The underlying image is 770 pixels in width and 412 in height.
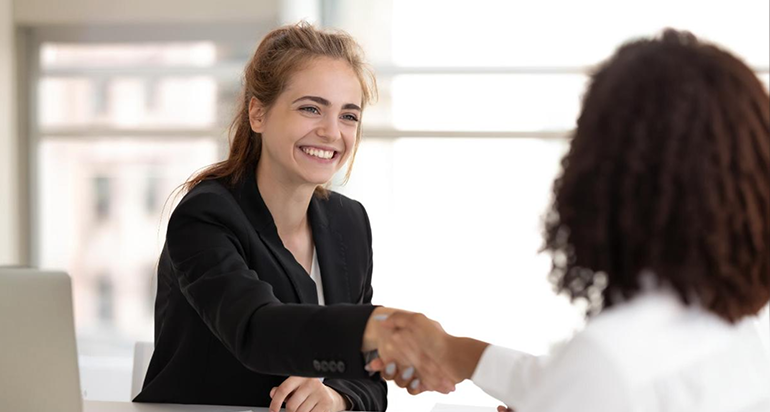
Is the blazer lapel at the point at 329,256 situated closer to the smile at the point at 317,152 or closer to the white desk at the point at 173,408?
the smile at the point at 317,152

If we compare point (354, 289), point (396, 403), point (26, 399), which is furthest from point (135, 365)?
point (396, 403)

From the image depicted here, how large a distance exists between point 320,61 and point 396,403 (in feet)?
13.2

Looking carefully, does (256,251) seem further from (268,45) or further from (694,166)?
(694,166)

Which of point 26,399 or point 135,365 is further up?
point 26,399

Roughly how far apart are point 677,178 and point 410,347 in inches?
31.8

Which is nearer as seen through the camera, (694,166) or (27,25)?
(694,166)

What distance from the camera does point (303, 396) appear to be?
2.13m

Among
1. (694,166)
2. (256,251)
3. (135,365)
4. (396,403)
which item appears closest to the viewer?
(694,166)

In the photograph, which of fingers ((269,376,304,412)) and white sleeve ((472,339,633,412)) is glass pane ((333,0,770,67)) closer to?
fingers ((269,376,304,412))

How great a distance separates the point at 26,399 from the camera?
1.81 m

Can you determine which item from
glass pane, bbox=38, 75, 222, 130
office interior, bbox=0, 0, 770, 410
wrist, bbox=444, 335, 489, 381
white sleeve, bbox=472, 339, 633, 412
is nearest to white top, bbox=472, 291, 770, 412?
white sleeve, bbox=472, 339, 633, 412

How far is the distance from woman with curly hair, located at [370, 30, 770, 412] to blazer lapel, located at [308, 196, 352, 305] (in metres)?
1.28

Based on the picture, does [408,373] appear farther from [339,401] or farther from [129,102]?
[129,102]

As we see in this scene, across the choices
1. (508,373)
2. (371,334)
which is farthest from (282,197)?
(508,373)
